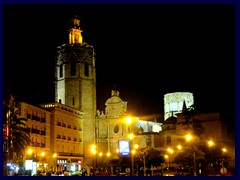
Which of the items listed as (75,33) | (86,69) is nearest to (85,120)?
(86,69)

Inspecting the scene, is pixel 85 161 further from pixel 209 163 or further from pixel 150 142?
pixel 209 163

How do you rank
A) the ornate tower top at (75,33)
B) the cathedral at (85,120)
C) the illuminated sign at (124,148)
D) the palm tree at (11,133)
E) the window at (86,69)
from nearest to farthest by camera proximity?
the illuminated sign at (124,148) → the palm tree at (11,133) → the cathedral at (85,120) → the window at (86,69) → the ornate tower top at (75,33)

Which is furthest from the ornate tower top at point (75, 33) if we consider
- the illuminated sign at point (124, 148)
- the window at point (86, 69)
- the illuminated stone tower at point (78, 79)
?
the illuminated sign at point (124, 148)

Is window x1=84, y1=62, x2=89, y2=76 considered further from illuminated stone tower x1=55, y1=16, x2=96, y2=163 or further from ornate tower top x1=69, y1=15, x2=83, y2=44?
ornate tower top x1=69, y1=15, x2=83, y2=44

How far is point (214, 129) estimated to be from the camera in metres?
80.2

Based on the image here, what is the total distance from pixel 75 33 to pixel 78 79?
10.6 metres

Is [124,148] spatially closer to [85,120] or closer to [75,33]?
[85,120]

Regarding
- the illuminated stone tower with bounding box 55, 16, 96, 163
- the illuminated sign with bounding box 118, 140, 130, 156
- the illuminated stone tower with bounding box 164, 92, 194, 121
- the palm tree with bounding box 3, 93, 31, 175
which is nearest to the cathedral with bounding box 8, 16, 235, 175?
the illuminated stone tower with bounding box 55, 16, 96, 163

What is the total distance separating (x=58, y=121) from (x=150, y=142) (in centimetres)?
2197

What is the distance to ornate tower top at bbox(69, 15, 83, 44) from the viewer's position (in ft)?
308

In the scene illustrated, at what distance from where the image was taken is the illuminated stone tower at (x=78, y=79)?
289ft

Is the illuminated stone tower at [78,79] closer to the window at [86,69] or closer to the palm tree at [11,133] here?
the window at [86,69]

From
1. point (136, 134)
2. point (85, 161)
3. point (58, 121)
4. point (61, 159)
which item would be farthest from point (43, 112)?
point (136, 134)

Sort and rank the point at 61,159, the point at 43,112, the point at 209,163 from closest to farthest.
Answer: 1. the point at 209,163
2. the point at 43,112
3. the point at 61,159
